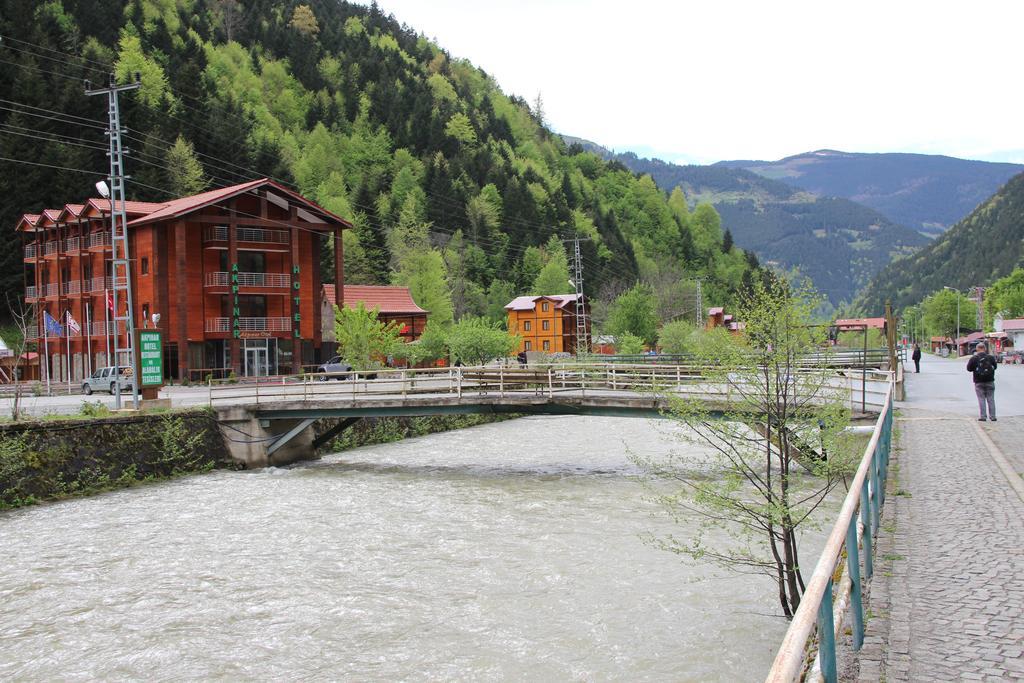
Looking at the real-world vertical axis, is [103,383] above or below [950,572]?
above

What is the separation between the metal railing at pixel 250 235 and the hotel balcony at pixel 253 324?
185 inches

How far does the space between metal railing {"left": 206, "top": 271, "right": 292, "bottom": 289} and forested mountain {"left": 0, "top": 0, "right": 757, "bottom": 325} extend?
22.3 metres

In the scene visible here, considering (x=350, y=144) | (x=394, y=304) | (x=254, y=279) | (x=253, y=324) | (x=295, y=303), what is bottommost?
(x=253, y=324)

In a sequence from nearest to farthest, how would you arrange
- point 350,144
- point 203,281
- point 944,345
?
1. point 203,281
2. point 350,144
3. point 944,345

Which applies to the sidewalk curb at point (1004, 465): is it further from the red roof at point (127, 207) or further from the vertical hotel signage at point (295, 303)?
the red roof at point (127, 207)

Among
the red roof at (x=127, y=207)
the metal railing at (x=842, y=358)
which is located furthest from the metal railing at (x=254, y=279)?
the metal railing at (x=842, y=358)

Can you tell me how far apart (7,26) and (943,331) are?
131547mm

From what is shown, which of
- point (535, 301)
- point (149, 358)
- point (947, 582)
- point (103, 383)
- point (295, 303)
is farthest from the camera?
point (535, 301)

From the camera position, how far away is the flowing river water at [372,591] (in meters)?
10.8

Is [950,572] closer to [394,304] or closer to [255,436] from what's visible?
[255,436]

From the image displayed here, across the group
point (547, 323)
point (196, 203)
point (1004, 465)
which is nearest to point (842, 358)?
point (1004, 465)

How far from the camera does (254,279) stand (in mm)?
51812

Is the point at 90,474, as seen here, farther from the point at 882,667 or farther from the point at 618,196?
the point at 618,196

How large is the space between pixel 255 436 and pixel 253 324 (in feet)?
80.3
